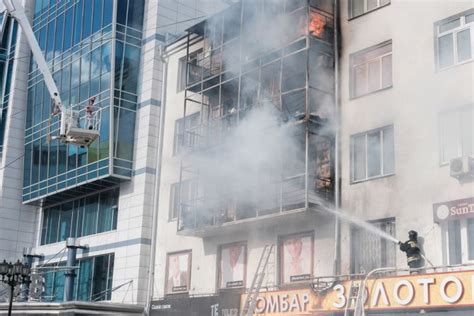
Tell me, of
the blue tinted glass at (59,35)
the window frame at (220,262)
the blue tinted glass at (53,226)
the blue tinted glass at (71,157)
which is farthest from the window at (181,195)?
the blue tinted glass at (59,35)

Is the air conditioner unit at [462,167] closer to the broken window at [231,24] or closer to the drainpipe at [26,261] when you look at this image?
the broken window at [231,24]

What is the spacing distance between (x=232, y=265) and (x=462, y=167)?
8.24 meters

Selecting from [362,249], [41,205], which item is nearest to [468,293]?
[362,249]

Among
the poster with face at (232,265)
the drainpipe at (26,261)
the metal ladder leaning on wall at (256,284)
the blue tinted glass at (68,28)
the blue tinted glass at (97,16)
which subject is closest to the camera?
the metal ladder leaning on wall at (256,284)

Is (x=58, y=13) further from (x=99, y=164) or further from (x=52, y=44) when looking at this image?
(x=99, y=164)

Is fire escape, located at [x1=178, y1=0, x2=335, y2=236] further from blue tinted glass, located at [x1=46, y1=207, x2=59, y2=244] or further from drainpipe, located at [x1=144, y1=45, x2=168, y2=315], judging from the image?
blue tinted glass, located at [x1=46, y1=207, x2=59, y2=244]

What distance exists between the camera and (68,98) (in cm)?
2847

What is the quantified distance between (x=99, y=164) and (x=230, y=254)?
24.6 ft

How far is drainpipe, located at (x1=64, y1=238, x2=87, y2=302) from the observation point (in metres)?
26.7

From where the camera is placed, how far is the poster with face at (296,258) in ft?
60.3

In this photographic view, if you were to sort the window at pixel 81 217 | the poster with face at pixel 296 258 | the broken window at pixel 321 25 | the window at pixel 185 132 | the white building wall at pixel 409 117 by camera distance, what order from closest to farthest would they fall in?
the white building wall at pixel 409 117
the poster with face at pixel 296 258
the broken window at pixel 321 25
the window at pixel 185 132
the window at pixel 81 217

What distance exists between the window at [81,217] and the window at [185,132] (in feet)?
12.1

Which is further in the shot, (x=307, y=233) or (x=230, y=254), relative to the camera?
(x=230, y=254)

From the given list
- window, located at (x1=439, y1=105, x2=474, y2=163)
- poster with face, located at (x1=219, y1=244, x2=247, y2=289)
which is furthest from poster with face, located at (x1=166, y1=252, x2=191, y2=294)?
window, located at (x1=439, y1=105, x2=474, y2=163)
